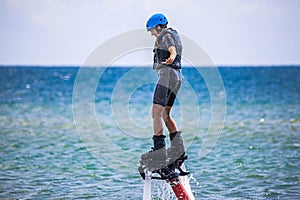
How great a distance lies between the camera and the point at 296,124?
26.6m

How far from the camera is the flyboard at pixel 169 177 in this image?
10.7 m

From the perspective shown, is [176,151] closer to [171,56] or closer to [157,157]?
[157,157]

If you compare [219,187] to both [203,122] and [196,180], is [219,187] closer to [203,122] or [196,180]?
[196,180]

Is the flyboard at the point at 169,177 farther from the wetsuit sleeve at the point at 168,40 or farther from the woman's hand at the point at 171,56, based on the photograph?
the wetsuit sleeve at the point at 168,40

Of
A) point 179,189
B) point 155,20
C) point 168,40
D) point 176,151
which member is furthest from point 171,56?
point 179,189

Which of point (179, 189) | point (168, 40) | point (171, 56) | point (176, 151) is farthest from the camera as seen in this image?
point (179, 189)

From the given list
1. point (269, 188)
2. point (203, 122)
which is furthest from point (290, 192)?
point (203, 122)

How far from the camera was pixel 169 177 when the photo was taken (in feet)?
35.1

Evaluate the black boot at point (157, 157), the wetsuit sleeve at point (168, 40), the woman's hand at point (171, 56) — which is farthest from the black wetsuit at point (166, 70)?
the black boot at point (157, 157)

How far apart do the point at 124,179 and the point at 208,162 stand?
3.56 meters

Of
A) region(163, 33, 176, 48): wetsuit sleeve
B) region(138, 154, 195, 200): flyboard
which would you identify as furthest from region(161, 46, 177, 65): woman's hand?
region(138, 154, 195, 200): flyboard

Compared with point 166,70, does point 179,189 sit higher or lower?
lower

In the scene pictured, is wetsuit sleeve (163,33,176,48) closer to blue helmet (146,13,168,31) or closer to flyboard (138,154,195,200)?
blue helmet (146,13,168,31)

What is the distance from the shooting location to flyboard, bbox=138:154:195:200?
1069 cm
